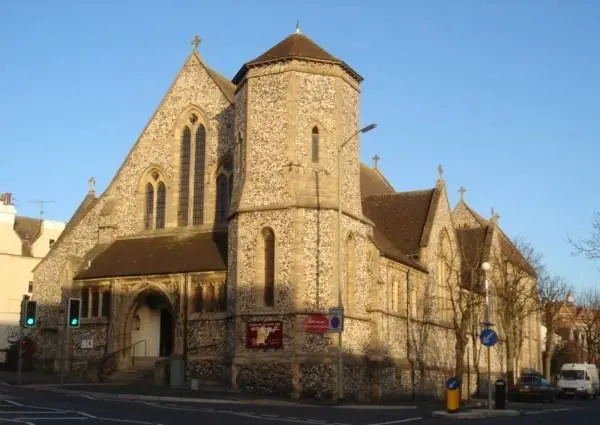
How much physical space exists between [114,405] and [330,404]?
823 cm

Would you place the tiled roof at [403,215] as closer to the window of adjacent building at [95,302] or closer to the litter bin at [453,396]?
the window of adjacent building at [95,302]

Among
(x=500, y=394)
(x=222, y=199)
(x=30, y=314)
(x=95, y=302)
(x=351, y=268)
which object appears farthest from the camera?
(x=95, y=302)

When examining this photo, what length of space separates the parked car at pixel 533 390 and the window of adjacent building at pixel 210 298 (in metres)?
16.3

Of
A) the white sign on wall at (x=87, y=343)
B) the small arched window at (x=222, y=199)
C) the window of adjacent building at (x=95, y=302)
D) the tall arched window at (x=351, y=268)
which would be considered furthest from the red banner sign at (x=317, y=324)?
the white sign on wall at (x=87, y=343)

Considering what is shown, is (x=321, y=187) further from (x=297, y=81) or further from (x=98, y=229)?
(x=98, y=229)

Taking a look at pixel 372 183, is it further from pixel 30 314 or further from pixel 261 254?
pixel 30 314

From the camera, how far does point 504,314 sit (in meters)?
53.3

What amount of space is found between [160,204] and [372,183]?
61.4 feet

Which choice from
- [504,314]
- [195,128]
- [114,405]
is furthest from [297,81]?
[504,314]

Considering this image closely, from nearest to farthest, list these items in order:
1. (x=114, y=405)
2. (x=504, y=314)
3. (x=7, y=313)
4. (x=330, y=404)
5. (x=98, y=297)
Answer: (x=114, y=405), (x=330, y=404), (x=98, y=297), (x=504, y=314), (x=7, y=313)

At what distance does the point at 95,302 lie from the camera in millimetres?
39500

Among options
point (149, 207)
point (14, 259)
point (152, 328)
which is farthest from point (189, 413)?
point (14, 259)

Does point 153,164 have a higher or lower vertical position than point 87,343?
higher

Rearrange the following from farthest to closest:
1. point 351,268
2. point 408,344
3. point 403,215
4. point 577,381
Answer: point 577,381 → point 403,215 → point 408,344 → point 351,268
